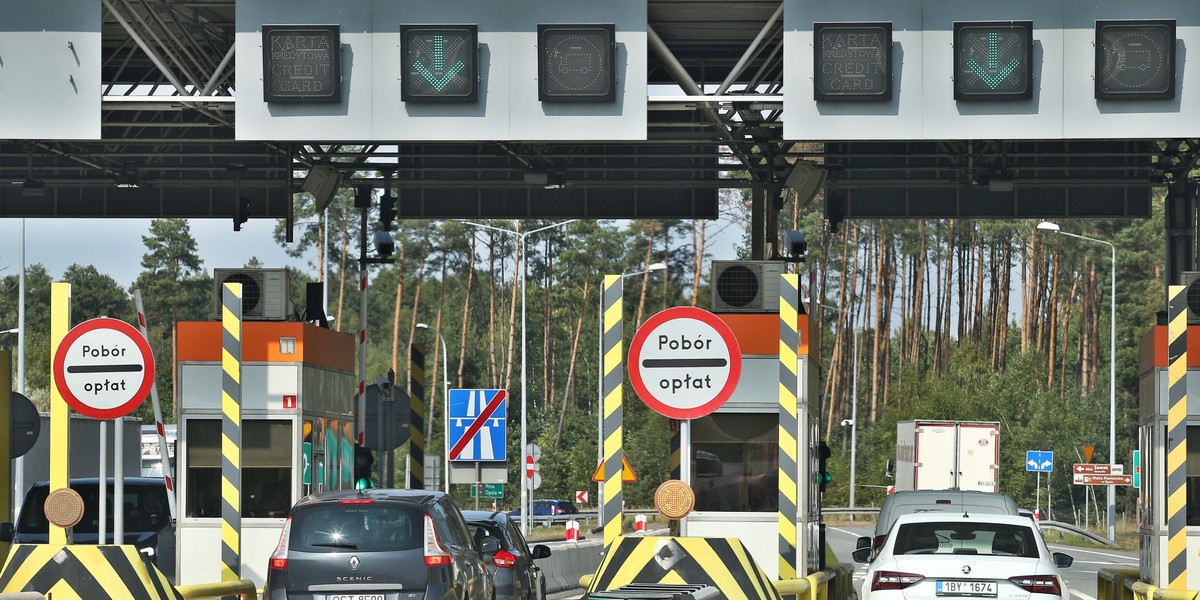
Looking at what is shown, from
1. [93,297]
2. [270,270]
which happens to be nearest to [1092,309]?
[93,297]

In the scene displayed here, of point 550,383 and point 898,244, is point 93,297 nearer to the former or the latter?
point 550,383

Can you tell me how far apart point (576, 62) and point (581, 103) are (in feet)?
1.16

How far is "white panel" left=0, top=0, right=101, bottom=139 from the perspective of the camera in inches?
684

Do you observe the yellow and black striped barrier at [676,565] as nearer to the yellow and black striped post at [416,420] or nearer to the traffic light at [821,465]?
the traffic light at [821,465]

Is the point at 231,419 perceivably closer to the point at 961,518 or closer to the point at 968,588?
the point at 961,518

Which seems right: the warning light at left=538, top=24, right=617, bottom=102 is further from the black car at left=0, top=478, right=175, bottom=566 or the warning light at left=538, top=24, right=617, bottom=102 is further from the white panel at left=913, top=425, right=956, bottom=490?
the white panel at left=913, top=425, right=956, bottom=490

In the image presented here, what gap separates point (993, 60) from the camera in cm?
1723

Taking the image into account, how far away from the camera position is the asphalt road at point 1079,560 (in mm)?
32656

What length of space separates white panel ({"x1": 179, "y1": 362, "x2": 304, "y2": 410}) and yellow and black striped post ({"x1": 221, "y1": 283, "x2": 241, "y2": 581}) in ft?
10.1

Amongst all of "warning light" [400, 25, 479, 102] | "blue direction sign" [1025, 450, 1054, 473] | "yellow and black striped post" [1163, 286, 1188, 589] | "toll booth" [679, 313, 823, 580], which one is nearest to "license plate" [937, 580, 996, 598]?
"yellow and black striped post" [1163, 286, 1188, 589]

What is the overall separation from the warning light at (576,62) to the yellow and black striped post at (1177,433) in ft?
16.5

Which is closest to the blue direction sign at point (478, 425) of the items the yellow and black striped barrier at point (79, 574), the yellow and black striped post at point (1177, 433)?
the yellow and black striped post at point (1177, 433)

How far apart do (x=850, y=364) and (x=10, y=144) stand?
251 feet

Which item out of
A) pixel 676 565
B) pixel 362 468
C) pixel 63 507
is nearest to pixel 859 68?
pixel 676 565
